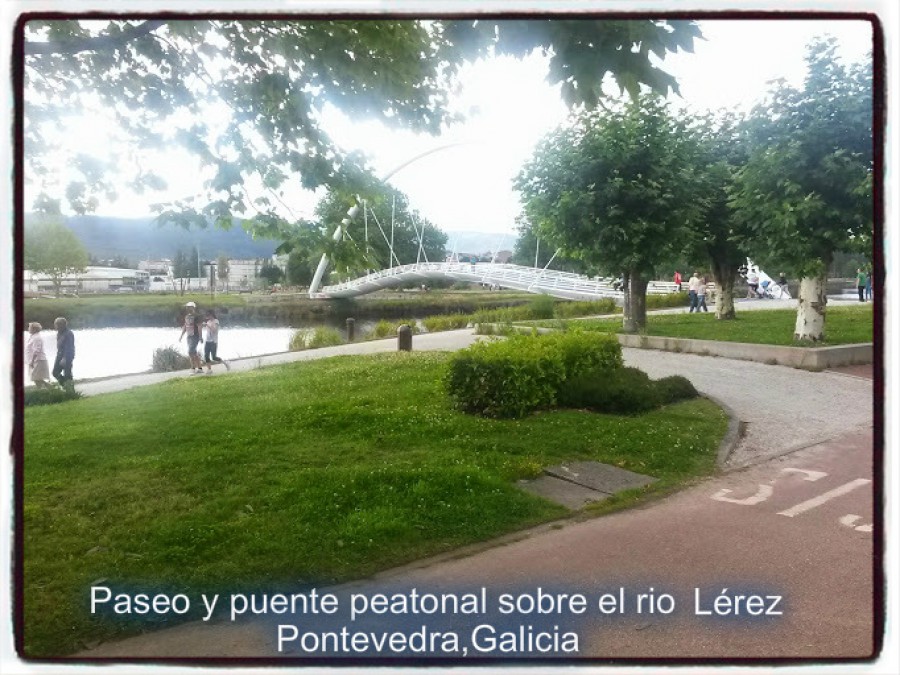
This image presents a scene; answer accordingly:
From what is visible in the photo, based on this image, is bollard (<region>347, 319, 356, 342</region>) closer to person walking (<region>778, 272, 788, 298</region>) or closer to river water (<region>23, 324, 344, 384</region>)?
river water (<region>23, 324, 344, 384</region>)

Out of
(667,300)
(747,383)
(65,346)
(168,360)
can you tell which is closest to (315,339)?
(168,360)

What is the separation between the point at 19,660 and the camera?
1.78 meters

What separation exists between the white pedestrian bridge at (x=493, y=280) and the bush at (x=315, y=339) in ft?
0.47

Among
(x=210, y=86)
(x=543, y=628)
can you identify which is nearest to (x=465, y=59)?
(x=210, y=86)

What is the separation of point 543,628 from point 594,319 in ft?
4.12

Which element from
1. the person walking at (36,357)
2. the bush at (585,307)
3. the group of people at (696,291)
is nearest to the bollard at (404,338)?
the bush at (585,307)

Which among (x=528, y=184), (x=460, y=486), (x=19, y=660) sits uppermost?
Answer: (x=528, y=184)

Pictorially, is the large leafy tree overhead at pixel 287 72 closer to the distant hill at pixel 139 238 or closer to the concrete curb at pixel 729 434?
the distant hill at pixel 139 238

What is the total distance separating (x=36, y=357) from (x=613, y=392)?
213cm

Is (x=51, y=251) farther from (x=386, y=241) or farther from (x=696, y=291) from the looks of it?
(x=696, y=291)

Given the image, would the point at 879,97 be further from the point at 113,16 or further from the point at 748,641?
the point at 113,16

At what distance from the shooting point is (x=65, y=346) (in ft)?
6.29

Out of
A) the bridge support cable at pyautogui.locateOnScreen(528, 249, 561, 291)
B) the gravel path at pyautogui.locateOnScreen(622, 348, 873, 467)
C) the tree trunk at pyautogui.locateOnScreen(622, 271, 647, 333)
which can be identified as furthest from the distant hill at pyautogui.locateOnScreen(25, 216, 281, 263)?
the gravel path at pyautogui.locateOnScreen(622, 348, 873, 467)

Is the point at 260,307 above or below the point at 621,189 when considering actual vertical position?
below
